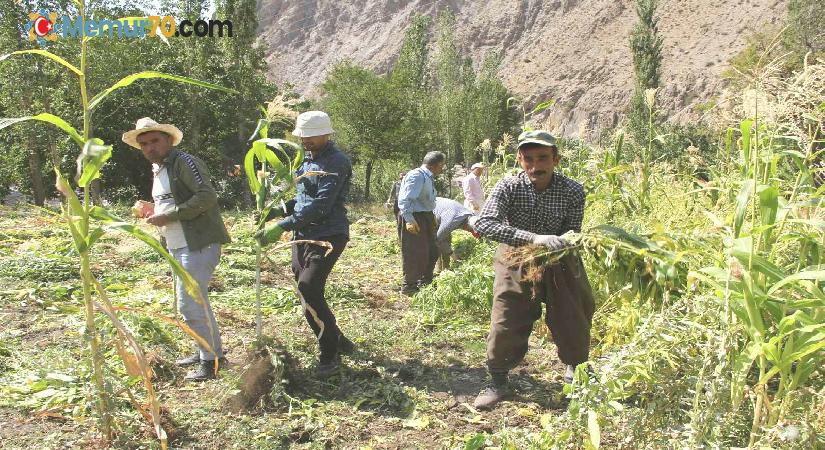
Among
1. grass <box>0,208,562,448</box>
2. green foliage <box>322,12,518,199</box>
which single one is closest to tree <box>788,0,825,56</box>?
green foliage <box>322,12,518,199</box>

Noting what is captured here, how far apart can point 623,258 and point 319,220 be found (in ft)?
6.45

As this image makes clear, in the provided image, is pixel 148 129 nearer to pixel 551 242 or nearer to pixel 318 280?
pixel 318 280

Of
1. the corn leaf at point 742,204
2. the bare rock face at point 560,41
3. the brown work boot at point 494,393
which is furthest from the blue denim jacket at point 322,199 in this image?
the bare rock face at point 560,41

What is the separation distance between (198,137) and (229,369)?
17.5 m

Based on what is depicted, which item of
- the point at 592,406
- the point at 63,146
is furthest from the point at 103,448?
the point at 63,146

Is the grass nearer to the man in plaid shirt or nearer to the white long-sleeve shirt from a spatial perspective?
the man in plaid shirt

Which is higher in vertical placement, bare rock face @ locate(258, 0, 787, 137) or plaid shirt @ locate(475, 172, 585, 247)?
bare rock face @ locate(258, 0, 787, 137)

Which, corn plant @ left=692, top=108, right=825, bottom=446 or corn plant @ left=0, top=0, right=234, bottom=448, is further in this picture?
corn plant @ left=0, top=0, right=234, bottom=448

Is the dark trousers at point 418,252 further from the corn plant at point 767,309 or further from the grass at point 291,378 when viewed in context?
the corn plant at point 767,309

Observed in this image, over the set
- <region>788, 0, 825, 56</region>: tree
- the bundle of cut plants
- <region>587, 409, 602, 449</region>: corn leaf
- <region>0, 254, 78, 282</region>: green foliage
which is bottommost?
<region>0, 254, 78, 282</region>: green foliage

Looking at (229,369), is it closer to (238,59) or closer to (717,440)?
(717,440)

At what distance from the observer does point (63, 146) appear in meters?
17.7

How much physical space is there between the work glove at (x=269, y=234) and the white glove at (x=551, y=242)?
1665mm

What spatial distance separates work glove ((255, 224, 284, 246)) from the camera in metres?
3.51
